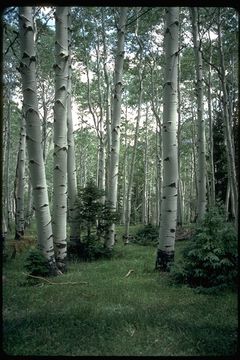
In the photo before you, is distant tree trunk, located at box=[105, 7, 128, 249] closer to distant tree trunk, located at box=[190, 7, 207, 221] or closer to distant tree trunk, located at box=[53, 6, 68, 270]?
distant tree trunk, located at box=[190, 7, 207, 221]

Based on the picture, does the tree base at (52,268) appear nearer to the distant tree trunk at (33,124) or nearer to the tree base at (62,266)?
the distant tree trunk at (33,124)

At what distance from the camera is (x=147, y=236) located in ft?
62.1

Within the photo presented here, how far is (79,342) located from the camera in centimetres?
493

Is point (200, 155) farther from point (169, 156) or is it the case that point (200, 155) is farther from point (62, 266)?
point (62, 266)

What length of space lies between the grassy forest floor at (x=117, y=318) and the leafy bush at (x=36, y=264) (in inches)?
14.2

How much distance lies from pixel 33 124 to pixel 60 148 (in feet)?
4.17

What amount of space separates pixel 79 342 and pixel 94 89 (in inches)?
1062

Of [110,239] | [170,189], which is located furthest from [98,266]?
[170,189]

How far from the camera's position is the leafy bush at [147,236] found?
59.0 ft

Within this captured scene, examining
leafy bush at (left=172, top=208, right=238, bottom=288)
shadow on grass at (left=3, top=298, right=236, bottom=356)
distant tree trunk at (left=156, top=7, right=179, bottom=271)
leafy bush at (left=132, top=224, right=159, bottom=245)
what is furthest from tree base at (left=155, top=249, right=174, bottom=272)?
leafy bush at (left=132, top=224, right=159, bottom=245)

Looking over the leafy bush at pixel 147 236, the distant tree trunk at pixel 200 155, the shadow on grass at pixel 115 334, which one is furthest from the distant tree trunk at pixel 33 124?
the leafy bush at pixel 147 236

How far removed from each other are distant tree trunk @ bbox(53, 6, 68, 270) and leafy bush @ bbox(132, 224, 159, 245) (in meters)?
8.53

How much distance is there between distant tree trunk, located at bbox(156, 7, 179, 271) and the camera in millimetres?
9453

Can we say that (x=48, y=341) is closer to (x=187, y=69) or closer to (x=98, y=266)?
(x=98, y=266)
